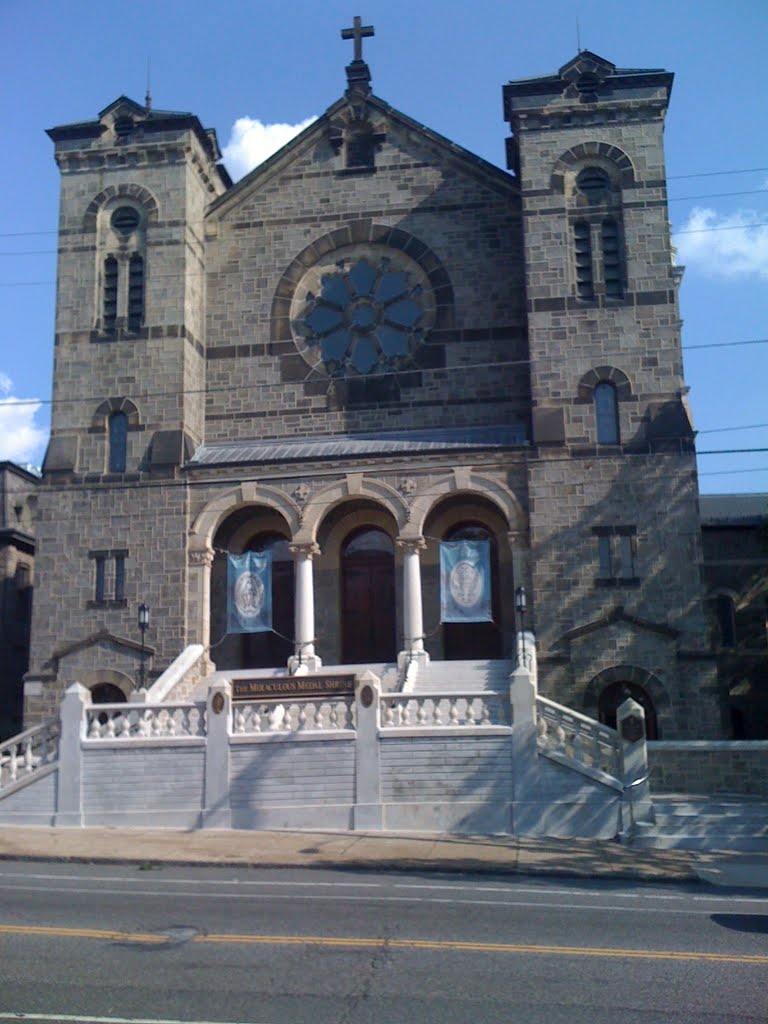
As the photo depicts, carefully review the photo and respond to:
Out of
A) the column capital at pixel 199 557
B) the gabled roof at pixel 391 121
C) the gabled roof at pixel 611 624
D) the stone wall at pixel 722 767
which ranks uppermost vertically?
the gabled roof at pixel 391 121

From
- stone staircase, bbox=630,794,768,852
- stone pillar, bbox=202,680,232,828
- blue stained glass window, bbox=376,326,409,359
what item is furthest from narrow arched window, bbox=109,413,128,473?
stone staircase, bbox=630,794,768,852

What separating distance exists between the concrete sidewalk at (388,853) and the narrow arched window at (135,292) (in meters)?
14.3

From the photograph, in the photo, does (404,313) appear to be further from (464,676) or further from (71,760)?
(71,760)

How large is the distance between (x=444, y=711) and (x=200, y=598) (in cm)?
891

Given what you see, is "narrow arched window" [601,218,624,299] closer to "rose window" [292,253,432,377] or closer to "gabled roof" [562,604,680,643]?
"rose window" [292,253,432,377]

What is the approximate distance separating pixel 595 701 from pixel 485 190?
1392 centimetres

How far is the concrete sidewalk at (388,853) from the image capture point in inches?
626

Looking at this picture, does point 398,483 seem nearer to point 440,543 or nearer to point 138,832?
point 440,543

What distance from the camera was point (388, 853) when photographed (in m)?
17.3

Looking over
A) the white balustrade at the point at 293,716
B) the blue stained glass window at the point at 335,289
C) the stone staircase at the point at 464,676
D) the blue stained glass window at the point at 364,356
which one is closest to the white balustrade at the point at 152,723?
the white balustrade at the point at 293,716

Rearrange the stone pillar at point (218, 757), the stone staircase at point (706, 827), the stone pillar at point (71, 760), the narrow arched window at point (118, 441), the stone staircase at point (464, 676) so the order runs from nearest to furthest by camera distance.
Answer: the stone staircase at point (706, 827) < the stone pillar at point (218, 757) < the stone pillar at point (71, 760) < the stone staircase at point (464, 676) < the narrow arched window at point (118, 441)

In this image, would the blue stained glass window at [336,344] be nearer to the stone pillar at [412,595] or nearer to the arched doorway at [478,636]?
the arched doorway at [478,636]

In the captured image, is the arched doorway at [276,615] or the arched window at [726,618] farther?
the arched window at [726,618]

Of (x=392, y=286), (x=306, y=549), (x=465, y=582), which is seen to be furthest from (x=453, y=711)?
(x=392, y=286)
